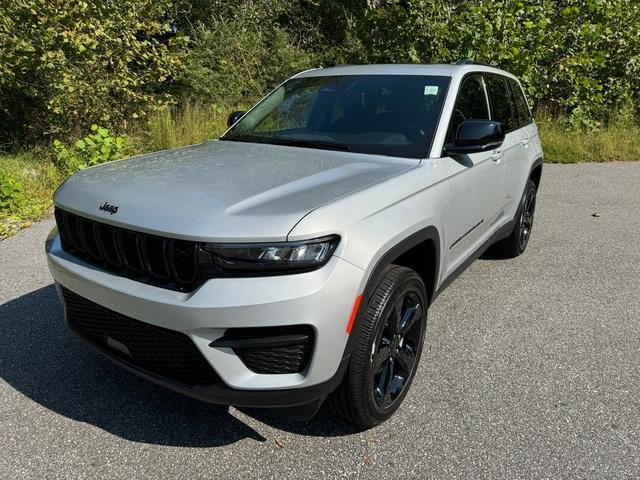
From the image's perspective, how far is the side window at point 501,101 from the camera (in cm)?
398

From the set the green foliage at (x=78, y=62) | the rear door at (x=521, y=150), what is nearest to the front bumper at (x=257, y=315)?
the rear door at (x=521, y=150)

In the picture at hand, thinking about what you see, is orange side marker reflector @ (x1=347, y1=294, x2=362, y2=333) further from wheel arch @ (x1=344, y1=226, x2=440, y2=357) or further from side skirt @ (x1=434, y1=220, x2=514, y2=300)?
side skirt @ (x1=434, y1=220, x2=514, y2=300)

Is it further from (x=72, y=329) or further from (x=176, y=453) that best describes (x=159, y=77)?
(x=176, y=453)

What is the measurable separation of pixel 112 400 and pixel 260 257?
139 cm

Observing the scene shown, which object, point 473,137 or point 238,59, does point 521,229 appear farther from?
point 238,59

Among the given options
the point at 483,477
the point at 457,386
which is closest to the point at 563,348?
the point at 457,386

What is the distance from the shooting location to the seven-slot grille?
1.98m

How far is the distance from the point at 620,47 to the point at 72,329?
471 inches

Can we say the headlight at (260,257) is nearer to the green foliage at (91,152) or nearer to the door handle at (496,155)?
the door handle at (496,155)

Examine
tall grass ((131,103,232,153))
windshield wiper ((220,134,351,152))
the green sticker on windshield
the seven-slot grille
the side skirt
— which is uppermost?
the green sticker on windshield

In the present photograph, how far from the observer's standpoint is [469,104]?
11.5ft

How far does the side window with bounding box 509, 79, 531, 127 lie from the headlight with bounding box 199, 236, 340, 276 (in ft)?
11.1

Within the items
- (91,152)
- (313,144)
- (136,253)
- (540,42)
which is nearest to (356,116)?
(313,144)

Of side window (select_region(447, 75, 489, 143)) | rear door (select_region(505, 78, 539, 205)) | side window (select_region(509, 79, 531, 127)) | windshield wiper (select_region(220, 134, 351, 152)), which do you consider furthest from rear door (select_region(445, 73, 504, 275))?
side window (select_region(509, 79, 531, 127))
